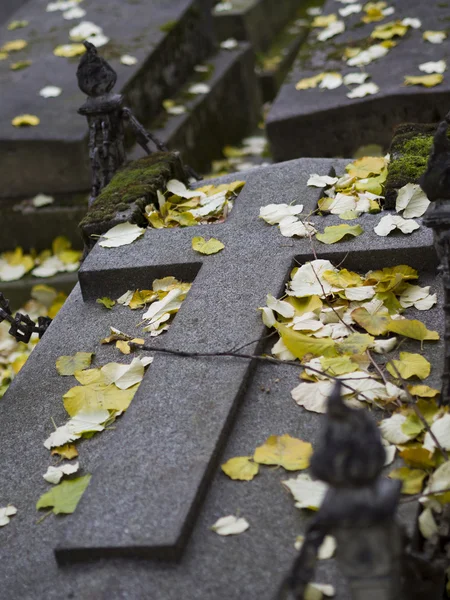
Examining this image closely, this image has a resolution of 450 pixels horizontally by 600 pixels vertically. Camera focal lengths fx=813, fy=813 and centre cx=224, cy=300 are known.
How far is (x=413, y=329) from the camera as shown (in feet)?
8.75

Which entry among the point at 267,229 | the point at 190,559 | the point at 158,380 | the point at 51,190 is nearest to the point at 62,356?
the point at 158,380

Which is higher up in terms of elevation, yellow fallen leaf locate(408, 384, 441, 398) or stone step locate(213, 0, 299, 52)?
yellow fallen leaf locate(408, 384, 441, 398)

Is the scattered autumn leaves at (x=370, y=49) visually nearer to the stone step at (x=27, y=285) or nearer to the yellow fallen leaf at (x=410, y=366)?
the stone step at (x=27, y=285)

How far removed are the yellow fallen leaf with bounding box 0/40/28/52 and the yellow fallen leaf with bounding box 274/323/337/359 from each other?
440 cm

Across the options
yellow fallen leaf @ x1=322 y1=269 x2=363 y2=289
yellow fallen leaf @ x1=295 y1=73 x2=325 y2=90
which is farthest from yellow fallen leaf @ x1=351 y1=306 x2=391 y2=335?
yellow fallen leaf @ x1=295 y1=73 x2=325 y2=90

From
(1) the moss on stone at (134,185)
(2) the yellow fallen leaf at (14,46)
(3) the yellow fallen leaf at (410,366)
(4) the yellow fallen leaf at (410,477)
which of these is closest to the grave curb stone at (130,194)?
(1) the moss on stone at (134,185)

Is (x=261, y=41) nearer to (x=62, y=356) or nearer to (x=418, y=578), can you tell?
(x=62, y=356)

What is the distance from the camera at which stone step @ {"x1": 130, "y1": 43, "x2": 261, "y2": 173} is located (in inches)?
232

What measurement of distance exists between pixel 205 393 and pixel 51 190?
3.09 m

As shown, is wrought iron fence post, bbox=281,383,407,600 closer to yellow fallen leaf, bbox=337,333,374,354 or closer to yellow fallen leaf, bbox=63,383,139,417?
yellow fallen leaf, bbox=337,333,374,354

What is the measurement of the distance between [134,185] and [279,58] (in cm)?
480

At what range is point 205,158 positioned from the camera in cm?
632

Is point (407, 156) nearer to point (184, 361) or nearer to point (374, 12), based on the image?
point (184, 361)

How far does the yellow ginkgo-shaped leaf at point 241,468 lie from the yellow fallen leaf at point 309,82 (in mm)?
3535
